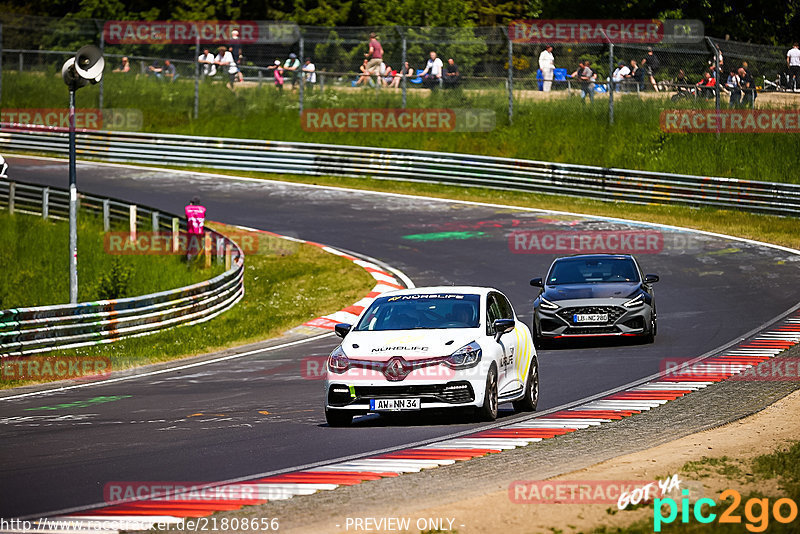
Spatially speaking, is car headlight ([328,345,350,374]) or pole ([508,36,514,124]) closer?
car headlight ([328,345,350,374])

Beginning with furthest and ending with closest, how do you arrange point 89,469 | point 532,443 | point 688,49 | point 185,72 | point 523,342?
point 185,72, point 688,49, point 523,342, point 532,443, point 89,469

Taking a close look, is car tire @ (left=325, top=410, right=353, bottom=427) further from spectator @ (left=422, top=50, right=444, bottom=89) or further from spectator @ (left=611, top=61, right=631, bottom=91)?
spectator @ (left=422, top=50, right=444, bottom=89)

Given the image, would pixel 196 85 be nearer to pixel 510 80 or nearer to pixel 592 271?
pixel 510 80

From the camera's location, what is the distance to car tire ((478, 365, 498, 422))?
12.5 meters

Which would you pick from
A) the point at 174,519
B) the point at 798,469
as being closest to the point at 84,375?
the point at 174,519

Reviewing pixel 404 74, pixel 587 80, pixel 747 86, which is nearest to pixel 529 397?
pixel 747 86

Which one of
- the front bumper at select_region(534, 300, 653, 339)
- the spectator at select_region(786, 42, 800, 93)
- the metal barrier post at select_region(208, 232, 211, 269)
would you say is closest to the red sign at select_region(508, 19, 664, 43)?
the spectator at select_region(786, 42, 800, 93)

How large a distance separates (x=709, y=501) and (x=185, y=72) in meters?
36.9

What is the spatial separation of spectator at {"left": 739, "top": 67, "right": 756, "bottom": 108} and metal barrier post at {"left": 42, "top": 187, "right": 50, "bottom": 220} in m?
19.2

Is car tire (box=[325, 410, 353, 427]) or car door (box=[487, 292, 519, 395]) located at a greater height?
car door (box=[487, 292, 519, 395])

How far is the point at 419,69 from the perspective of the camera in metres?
40.2

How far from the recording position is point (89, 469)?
1062 cm

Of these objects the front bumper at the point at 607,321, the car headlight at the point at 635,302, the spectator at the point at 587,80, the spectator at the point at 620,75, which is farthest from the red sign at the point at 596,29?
the front bumper at the point at 607,321

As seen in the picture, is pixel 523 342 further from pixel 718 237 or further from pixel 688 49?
pixel 688 49
